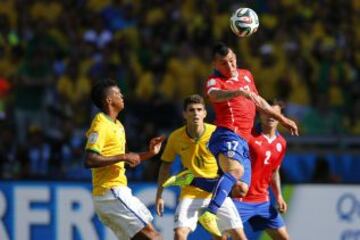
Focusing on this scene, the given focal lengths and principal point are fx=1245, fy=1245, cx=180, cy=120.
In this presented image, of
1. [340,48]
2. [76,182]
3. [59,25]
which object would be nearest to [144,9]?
[59,25]

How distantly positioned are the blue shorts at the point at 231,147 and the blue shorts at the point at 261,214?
821mm

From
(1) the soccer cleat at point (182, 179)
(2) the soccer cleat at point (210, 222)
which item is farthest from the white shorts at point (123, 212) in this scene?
(2) the soccer cleat at point (210, 222)

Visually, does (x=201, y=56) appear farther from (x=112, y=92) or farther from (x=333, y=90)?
(x=112, y=92)

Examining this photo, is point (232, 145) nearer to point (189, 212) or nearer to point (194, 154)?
point (194, 154)

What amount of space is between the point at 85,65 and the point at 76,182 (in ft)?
20.7

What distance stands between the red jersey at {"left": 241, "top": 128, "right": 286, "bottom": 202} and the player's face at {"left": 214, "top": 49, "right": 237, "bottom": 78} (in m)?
1.12

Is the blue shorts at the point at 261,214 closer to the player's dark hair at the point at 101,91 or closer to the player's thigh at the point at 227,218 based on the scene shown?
the player's thigh at the point at 227,218

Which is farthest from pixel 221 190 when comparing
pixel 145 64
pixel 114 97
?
pixel 145 64

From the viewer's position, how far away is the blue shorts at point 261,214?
535 inches

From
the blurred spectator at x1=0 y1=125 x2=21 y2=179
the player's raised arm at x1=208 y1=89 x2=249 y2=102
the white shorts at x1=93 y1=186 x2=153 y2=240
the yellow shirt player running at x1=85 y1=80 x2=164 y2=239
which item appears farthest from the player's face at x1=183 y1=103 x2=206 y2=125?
the blurred spectator at x1=0 y1=125 x2=21 y2=179

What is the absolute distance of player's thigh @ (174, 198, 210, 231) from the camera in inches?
517

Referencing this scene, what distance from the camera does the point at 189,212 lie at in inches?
520

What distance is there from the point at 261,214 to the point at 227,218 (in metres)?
0.78

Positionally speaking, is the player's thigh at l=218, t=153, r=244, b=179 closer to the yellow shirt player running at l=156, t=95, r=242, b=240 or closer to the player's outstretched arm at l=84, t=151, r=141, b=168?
the yellow shirt player running at l=156, t=95, r=242, b=240
